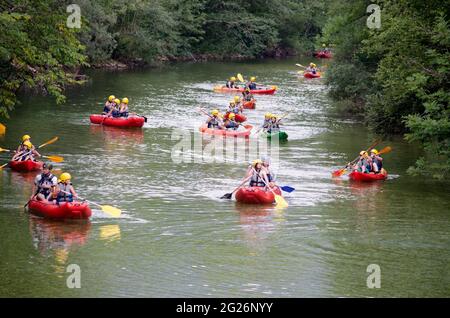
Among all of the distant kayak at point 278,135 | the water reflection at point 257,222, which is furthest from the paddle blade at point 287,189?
the distant kayak at point 278,135

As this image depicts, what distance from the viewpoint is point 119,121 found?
41312mm

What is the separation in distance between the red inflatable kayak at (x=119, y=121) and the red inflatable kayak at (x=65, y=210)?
53.7 feet

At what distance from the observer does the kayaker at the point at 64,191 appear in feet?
81.1

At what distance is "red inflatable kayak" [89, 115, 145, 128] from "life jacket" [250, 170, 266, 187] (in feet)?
48.0

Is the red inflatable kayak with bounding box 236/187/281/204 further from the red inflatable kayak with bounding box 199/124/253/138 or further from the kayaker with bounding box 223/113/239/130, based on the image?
the kayaker with bounding box 223/113/239/130

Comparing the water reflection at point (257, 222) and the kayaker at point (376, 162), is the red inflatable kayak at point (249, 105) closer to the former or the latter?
the kayaker at point (376, 162)

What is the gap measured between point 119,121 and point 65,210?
17.1m

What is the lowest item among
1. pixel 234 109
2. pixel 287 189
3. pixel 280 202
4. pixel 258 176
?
pixel 280 202

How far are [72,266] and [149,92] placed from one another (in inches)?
1343

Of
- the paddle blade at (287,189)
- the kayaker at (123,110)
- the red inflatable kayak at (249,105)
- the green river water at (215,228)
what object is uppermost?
the kayaker at (123,110)

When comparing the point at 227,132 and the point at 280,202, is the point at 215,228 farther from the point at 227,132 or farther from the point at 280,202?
the point at 227,132

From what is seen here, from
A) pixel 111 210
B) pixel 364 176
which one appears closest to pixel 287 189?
pixel 364 176
